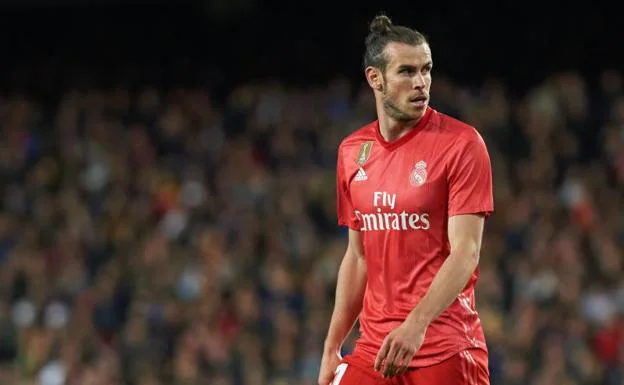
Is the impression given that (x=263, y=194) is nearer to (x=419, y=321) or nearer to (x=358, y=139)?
(x=358, y=139)

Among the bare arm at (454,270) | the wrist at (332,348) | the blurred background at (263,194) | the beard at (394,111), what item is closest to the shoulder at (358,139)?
the beard at (394,111)

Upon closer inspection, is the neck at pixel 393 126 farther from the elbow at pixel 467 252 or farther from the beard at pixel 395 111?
the elbow at pixel 467 252

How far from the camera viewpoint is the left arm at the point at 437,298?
451cm

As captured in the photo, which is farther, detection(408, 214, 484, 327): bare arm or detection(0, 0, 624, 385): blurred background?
detection(0, 0, 624, 385): blurred background

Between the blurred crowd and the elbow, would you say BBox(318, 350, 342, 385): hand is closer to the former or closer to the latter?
the elbow

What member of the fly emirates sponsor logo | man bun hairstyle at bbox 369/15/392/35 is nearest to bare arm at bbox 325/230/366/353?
the fly emirates sponsor logo

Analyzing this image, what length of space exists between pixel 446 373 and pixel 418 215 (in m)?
0.59

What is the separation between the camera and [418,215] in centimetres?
480

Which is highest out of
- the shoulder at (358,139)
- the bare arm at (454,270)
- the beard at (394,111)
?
the beard at (394,111)

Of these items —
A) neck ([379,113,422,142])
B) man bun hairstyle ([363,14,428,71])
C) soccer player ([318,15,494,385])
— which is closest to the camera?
soccer player ([318,15,494,385])

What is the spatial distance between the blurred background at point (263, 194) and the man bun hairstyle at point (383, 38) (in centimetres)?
606

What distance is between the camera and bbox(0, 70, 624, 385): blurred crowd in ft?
37.3

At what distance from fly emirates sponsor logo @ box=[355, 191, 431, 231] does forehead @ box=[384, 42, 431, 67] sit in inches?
19.8

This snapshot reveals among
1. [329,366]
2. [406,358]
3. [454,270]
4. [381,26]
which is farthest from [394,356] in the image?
[381,26]
